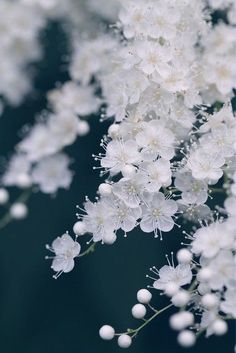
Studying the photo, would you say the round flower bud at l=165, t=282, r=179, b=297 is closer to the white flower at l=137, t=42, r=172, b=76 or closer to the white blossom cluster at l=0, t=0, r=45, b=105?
the white flower at l=137, t=42, r=172, b=76

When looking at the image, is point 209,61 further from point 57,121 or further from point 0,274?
point 0,274

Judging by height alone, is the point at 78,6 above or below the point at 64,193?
above

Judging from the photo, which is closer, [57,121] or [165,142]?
[165,142]

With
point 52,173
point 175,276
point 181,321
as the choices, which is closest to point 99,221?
point 175,276

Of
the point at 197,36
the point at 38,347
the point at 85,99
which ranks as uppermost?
the point at 197,36

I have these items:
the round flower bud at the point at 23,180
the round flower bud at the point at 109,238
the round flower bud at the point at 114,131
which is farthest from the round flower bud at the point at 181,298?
the round flower bud at the point at 23,180

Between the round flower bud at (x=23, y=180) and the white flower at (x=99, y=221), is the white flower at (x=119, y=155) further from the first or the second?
the round flower bud at (x=23, y=180)

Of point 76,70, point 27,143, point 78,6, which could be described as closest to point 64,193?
point 27,143
